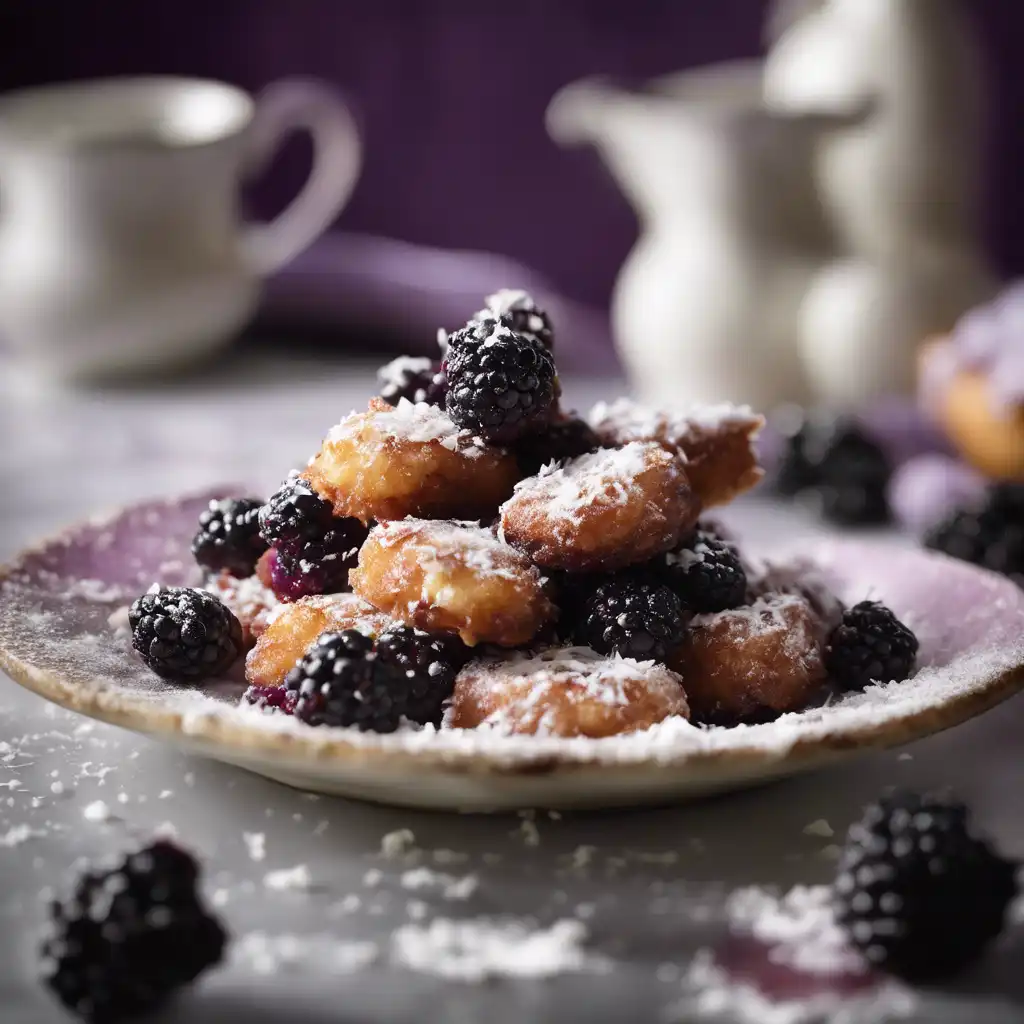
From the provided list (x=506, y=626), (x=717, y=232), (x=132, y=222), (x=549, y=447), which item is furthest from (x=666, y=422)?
(x=132, y=222)

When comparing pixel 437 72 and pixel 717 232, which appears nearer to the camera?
pixel 717 232

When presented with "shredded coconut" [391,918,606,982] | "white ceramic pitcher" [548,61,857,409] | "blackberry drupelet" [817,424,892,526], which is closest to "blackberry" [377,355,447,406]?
"shredded coconut" [391,918,606,982]

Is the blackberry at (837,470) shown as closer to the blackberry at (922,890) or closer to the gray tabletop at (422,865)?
the gray tabletop at (422,865)

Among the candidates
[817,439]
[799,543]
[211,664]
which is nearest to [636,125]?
[817,439]

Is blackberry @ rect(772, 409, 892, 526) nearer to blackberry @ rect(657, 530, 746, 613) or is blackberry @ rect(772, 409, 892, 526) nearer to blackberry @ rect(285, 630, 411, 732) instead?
blackberry @ rect(657, 530, 746, 613)

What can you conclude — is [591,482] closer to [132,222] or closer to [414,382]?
[414,382]

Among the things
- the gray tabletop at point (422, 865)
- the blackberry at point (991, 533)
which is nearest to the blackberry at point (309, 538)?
the gray tabletop at point (422, 865)

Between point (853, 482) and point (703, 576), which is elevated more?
point (703, 576)

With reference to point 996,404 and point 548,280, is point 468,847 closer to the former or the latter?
point 996,404
